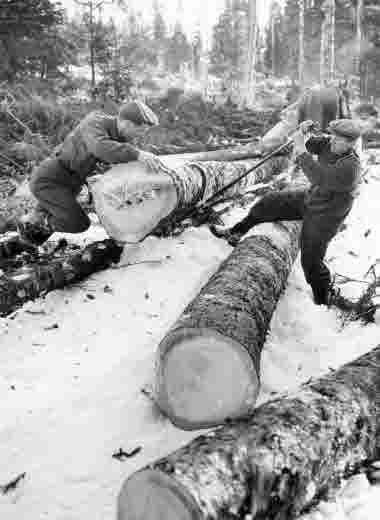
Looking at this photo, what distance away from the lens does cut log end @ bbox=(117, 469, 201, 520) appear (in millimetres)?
1471

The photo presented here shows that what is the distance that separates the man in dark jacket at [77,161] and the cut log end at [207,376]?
2.07 meters

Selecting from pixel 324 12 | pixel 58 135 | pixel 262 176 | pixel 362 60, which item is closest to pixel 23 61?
pixel 58 135

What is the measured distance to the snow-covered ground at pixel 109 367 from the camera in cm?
200

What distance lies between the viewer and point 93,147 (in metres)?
3.80

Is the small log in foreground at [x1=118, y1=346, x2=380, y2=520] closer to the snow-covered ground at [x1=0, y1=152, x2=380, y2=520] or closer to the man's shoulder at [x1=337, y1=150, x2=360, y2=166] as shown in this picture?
the snow-covered ground at [x1=0, y1=152, x2=380, y2=520]

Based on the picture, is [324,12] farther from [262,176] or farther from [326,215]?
[326,215]

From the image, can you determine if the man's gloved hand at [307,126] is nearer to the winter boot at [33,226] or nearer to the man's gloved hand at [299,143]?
the man's gloved hand at [299,143]

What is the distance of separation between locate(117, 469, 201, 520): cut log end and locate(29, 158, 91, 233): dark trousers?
311cm

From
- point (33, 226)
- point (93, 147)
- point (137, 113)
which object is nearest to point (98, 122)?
point (93, 147)

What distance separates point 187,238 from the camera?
4801 millimetres

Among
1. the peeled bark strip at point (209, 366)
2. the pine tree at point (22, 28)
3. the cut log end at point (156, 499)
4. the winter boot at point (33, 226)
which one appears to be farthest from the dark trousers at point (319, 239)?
the pine tree at point (22, 28)

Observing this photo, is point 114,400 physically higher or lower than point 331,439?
lower

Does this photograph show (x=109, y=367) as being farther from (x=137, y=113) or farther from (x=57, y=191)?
(x=137, y=113)

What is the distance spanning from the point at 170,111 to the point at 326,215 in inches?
458
